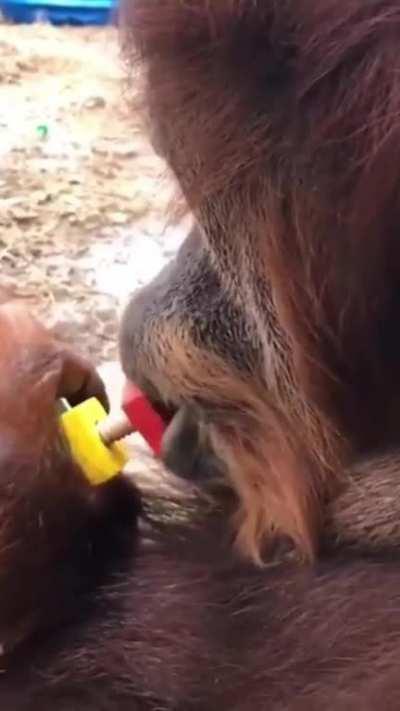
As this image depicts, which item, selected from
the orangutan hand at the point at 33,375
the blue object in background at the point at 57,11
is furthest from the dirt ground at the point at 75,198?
the blue object in background at the point at 57,11

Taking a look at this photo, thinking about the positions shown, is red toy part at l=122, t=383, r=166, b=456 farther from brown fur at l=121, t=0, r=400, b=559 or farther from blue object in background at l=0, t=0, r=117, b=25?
blue object in background at l=0, t=0, r=117, b=25

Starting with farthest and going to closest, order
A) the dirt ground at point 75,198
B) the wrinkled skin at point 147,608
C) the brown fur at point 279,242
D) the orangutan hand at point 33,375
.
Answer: the dirt ground at point 75,198 → the orangutan hand at point 33,375 → the wrinkled skin at point 147,608 → the brown fur at point 279,242

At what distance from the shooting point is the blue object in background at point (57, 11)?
2.74 metres

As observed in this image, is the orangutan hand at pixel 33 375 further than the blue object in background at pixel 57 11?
No

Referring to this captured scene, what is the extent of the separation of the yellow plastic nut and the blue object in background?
158cm

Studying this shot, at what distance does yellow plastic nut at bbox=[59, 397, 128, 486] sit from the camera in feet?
4.12

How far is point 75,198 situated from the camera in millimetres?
1974

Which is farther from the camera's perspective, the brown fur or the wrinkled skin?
the wrinkled skin

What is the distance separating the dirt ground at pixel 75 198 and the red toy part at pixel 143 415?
36 cm

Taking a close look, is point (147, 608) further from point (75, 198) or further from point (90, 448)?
point (75, 198)

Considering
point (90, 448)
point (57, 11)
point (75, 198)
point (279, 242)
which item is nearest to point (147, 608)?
point (90, 448)

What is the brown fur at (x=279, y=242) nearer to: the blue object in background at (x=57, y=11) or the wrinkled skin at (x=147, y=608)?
the wrinkled skin at (x=147, y=608)

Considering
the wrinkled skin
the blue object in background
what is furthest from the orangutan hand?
the blue object in background

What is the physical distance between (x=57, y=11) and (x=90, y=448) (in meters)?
→ 1.66
